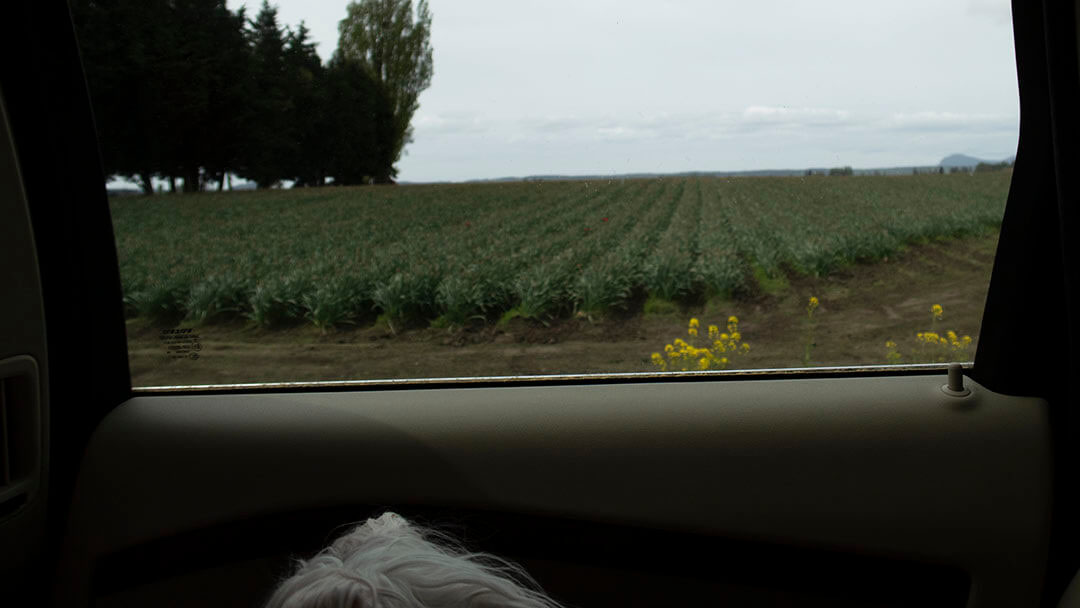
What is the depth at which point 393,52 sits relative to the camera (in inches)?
74.4

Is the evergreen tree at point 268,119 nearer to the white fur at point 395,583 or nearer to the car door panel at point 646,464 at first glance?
the car door panel at point 646,464

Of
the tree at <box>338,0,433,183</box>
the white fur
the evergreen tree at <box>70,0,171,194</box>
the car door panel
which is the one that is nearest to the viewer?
the white fur

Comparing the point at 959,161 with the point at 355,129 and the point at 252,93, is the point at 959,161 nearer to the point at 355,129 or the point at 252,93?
the point at 355,129

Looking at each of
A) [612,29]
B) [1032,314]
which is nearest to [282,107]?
[612,29]

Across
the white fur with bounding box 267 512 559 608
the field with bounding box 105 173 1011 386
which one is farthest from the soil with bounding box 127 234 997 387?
the white fur with bounding box 267 512 559 608

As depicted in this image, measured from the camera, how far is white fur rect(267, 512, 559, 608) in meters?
0.71

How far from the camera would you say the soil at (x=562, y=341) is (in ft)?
5.90

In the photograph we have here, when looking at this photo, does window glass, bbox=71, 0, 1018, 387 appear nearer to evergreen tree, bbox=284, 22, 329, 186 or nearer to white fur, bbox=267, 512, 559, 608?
evergreen tree, bbox=284, 22, 329, 186

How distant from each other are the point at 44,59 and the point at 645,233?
1.38 m

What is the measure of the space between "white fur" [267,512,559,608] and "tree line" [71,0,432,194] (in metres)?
1.31

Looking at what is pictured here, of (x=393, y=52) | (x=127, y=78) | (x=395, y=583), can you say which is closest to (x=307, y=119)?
(x=393, y=52)

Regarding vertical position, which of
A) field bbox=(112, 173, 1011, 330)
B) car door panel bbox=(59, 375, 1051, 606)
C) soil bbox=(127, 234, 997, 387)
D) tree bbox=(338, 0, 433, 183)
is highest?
tree bbox=(338, 0, 433, 183)

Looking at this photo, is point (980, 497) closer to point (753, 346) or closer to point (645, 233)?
point (753, 346)

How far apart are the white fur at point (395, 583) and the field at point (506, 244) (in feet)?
3.60
